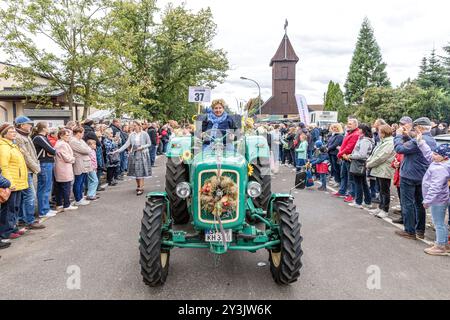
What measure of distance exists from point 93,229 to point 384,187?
563 centimetres

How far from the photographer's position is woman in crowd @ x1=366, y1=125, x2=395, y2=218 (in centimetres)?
695

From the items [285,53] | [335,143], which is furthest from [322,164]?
[285,53]

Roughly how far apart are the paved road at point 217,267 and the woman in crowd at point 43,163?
21.7 inches

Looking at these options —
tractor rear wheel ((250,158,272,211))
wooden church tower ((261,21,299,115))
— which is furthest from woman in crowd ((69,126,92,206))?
wooden church tower ((261,21,299,115))

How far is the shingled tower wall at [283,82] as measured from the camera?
2434 inches

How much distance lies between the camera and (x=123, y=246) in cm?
527

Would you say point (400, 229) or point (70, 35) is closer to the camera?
point (400, 229)

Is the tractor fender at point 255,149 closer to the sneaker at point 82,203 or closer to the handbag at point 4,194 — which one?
the handbag at point 4,194

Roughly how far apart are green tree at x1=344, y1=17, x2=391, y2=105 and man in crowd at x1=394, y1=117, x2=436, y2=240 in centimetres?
4974

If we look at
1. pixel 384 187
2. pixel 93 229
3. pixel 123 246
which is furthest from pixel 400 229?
pixel 93 229
